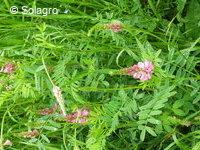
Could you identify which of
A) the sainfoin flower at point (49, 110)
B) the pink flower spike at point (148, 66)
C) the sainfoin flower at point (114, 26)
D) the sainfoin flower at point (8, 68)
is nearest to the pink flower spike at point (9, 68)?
the sainfoin flower at point (8, 68)

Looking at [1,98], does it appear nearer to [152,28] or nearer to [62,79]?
[62,79]

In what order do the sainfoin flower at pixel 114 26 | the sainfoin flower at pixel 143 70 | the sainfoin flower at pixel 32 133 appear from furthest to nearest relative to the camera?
the sainfoin flower at pixel 32 133, the sainfoin flower at pixel 114 26, the sainfoin flower at pixel 143 70

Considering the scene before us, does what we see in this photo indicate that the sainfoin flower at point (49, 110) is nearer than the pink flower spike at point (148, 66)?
No

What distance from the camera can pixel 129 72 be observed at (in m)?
1.11

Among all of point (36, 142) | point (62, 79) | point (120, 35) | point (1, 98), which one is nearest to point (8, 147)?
point (36, 142)

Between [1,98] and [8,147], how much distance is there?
0.96 ft

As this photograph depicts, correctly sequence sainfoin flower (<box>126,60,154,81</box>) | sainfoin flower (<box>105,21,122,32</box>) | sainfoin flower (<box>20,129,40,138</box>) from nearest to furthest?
1. sainfoin flower (<box>126,60,154,81</box>)
2. sainfoin flower (<box>105,21,122,32</box>)
3. sainfoin flower (<box>20,129,40,138</box>)

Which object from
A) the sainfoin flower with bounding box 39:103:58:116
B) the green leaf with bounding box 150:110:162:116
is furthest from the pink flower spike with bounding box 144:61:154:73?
the sainfoin flower with bounding box 39:103:58:116

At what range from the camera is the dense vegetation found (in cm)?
128

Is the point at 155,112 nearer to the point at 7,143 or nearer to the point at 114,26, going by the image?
the point at 114,26

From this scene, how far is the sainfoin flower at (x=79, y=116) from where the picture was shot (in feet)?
4.24

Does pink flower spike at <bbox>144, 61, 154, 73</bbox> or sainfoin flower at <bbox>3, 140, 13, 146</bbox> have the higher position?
pink flower spike at <bbox>144, 61, 154, 73</bbox>

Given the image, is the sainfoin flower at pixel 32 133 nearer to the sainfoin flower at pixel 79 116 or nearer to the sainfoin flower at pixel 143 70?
the sainfoin flower at pixel 79 116

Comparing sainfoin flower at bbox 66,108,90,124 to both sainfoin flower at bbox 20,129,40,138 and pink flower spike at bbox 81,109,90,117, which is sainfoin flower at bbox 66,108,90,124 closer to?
pink flower spike at bbox 81,109,90,117
